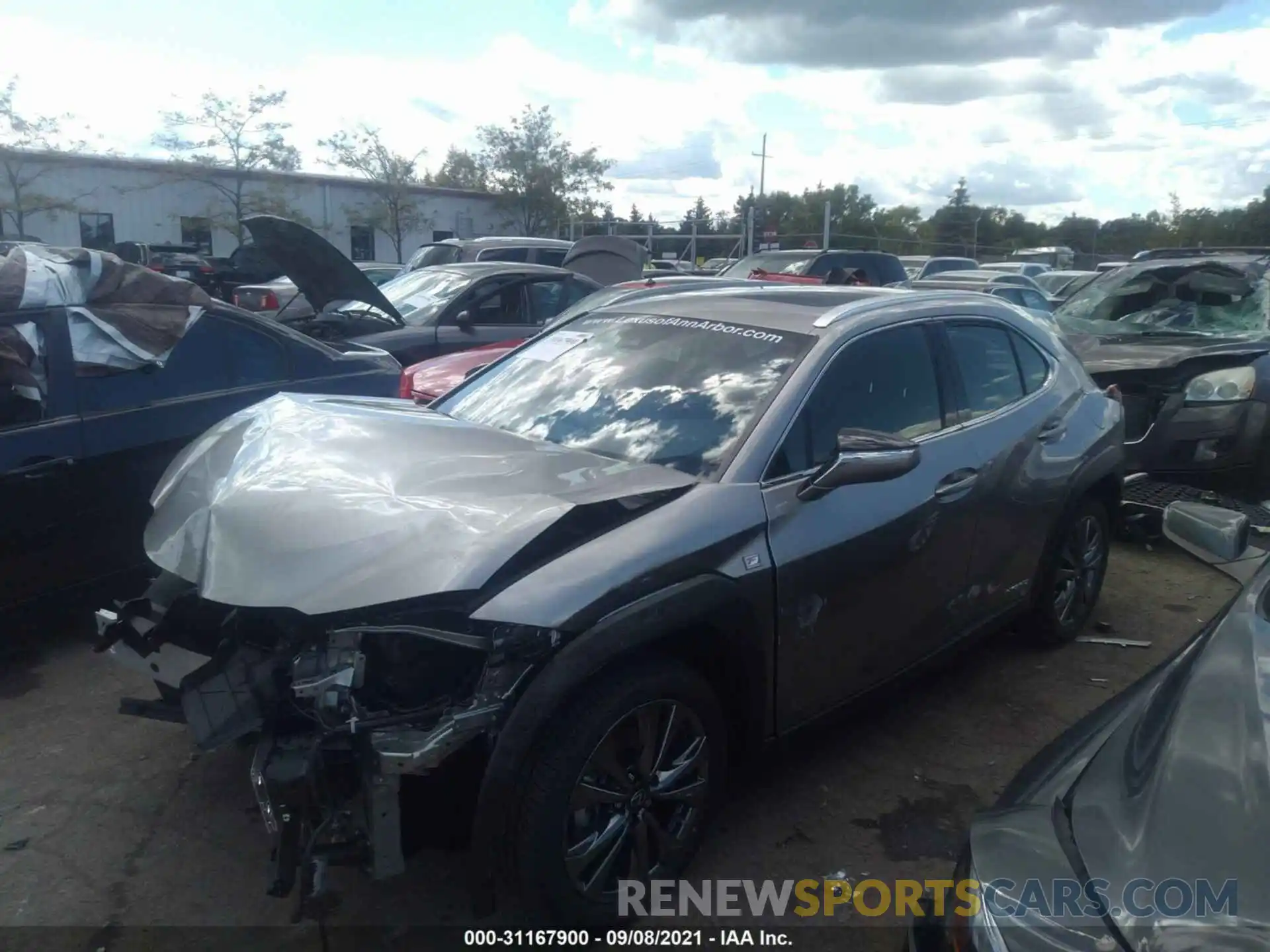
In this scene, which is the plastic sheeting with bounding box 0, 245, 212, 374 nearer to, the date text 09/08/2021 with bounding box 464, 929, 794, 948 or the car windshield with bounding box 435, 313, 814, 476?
the car windshield with bounding box 435, 313, 814, 476

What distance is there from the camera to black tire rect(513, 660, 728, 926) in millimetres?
2543

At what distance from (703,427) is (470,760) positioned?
1.35 metres

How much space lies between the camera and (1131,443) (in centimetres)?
680

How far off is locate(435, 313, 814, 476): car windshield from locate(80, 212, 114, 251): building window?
99.8 ft

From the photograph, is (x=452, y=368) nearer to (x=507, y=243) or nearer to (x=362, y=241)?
(x=507, y=243)

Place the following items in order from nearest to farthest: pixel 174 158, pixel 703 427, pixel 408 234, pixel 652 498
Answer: pixel 652 498
pixel 703 427
pixel 174 158
pixel 408 234

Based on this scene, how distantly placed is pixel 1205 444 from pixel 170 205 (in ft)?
106

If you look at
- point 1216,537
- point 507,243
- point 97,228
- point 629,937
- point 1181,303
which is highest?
point 97,228

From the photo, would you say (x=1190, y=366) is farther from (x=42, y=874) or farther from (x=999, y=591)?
(x=42, y=874)

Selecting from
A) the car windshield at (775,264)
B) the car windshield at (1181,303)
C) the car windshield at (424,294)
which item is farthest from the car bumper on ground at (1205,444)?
the car windshield at (775,264)

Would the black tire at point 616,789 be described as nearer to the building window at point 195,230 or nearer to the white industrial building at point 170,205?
the white industrial building at point 170,205

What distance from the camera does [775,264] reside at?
534 inches

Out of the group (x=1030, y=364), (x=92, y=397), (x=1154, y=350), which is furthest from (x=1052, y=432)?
(x=92, y=397)

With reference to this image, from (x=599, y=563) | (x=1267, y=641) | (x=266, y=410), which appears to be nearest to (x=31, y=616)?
(x=266, y=410)
